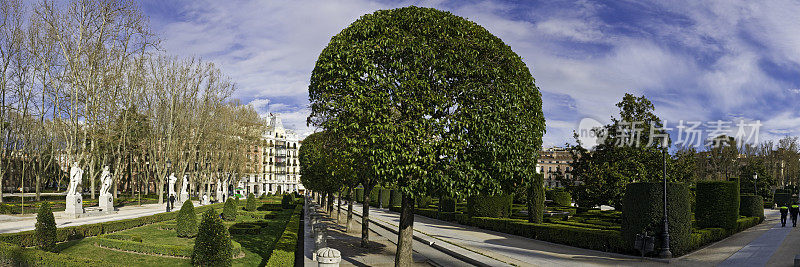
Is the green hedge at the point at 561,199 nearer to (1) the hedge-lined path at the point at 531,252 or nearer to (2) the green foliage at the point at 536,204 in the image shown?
(2) the green foliage at the point at 536,204

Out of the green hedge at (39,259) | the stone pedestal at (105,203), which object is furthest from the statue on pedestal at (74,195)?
the green hedge at (39,259)

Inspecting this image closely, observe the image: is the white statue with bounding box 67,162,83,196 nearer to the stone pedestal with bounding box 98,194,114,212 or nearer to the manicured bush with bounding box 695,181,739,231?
the stone pedestal with bounding box 98,194,114,212

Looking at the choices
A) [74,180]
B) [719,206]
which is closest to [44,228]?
[74,180]

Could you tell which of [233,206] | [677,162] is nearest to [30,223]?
[233,206]

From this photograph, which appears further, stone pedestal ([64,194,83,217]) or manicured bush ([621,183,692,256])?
stone pedestal ([64,194,83,217])

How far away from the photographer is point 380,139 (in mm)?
11156

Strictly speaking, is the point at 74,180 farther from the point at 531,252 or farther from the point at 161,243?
the point at 531,252

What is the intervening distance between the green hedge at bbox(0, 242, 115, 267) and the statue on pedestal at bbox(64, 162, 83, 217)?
61.2ft

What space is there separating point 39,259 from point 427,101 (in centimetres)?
983

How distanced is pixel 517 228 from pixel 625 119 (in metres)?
8.32

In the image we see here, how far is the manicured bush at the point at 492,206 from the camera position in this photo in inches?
1141

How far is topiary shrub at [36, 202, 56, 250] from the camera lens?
14906 mm

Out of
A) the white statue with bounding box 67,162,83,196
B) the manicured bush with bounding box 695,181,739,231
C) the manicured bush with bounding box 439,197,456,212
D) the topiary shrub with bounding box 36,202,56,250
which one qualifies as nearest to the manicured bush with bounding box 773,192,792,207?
the manicured bush with bounding box 695,181,739,231

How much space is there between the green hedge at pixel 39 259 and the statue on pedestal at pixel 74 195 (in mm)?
18653
